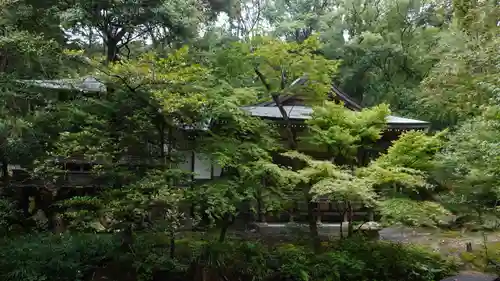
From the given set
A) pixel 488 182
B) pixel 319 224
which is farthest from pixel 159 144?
pixel 488 182

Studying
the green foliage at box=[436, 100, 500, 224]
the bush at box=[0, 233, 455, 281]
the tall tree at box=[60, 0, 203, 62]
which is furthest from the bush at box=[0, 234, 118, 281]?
the green foliage at box=[436, 100, 500, 224]

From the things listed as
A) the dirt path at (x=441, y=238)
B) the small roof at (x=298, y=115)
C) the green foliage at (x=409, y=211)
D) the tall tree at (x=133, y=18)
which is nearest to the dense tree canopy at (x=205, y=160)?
the green foliage at (x=409, y=211)

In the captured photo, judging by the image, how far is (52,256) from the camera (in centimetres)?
883

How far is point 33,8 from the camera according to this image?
11.5m

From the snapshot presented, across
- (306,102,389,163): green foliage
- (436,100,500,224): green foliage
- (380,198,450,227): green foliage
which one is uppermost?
(306,102,389,163): green foliage

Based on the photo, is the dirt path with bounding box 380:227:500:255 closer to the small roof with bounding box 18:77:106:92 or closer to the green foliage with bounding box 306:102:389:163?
the green foliage with bounding box 306:102:389:163

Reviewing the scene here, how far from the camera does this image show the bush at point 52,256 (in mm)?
8367

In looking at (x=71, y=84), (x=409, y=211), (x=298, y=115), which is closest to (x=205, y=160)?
(x=71, y=84)

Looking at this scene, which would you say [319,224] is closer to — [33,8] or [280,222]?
[280,222]

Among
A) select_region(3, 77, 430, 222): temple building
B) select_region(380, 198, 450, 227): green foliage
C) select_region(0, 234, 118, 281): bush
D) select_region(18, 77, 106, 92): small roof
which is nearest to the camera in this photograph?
select_region(0, 234, 118, 281): bush

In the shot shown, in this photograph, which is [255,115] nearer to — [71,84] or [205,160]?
[205,160]

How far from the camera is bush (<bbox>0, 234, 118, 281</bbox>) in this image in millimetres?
8367

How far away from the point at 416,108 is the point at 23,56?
17644 mm

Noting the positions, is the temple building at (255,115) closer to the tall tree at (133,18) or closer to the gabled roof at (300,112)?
the gabled roof at (300,112)
